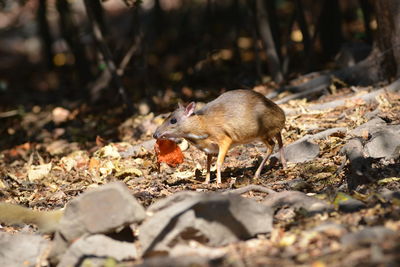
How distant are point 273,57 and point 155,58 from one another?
5490 mm

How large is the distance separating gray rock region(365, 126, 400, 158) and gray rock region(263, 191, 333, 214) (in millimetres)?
1539

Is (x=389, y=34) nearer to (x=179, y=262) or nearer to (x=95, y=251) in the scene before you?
(x=95, y=251)

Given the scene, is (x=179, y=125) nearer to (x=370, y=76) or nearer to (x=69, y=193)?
(x=69, y=193)

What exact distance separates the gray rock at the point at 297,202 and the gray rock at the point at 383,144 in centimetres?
154

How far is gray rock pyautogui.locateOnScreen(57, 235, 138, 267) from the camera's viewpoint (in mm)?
4934

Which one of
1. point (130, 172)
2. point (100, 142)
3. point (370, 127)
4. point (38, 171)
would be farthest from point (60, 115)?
point (370, 127)

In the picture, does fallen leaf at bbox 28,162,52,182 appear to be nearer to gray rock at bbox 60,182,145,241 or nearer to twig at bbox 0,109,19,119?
gray rock at bbox 60,182,145,241

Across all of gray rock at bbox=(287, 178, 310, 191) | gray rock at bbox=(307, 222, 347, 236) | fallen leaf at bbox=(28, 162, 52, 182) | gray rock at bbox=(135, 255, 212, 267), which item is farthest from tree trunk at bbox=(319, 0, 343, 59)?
gray rock at bbox=(135, 255, 212, 267)

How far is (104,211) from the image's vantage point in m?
5.03

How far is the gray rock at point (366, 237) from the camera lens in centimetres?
426

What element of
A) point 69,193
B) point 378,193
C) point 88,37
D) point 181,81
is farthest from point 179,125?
point 88,37

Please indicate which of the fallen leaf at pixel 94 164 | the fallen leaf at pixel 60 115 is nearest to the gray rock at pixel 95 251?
the fallen leaf at pixel 94 164

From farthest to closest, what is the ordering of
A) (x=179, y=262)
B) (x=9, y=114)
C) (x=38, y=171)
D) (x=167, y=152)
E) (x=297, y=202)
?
(x=9, y=114) → (x=38, y=171) → (x=167, y=152) → (x=297, y=202) → (x=179, y=262)

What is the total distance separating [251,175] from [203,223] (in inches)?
105
